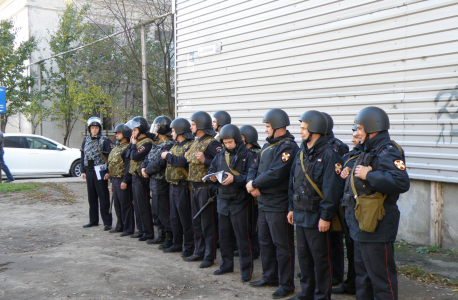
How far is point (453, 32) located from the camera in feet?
19.3

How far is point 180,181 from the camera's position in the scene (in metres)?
6.59

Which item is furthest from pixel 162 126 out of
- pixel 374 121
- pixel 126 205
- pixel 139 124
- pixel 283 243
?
pixel 374 121

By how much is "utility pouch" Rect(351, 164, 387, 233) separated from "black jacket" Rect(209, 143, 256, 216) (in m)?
1.78

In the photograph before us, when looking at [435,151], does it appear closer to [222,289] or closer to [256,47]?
[222,289]

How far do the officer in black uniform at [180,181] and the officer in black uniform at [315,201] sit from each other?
2279mm

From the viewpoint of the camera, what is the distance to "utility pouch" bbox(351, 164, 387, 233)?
12.7 ft

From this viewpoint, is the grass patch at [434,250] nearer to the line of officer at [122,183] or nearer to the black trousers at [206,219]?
the black trousers at [206,219]

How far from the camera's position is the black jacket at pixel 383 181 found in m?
3.82

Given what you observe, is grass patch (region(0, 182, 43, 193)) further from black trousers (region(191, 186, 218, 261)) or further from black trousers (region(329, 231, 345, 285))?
black trousers (region(329, 231, 345, 285))

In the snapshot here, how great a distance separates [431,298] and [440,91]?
2.83 metres

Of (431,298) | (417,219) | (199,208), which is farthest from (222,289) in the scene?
(417,219)

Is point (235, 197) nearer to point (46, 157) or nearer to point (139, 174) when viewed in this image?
point (139, 174)

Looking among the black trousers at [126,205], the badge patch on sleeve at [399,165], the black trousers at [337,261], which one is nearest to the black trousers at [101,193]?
the black trousers at [126,205]

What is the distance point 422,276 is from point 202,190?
2.93 meters
